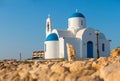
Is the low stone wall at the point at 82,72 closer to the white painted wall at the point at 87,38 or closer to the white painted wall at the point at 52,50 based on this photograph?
the white painted wall at the point at 52,50

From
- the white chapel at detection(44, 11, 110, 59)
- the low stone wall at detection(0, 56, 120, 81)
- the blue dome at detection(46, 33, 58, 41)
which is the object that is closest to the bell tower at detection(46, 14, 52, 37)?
the white chapel at detection(44, 11, 110, 59)

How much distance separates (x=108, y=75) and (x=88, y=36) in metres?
31.7

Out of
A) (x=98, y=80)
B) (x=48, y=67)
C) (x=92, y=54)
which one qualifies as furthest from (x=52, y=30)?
(x=98, y=80)

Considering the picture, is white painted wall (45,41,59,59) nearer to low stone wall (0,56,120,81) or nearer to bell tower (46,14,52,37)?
bell tower (46,14,52,37)

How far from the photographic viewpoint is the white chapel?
3734 centimetres

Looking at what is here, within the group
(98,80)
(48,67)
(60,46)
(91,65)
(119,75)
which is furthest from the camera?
(60,46)

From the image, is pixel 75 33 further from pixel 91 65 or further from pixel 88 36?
pixel 91 65

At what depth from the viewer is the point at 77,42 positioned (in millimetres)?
37844

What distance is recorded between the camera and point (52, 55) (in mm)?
37500

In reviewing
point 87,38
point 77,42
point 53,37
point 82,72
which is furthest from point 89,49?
point 82,72

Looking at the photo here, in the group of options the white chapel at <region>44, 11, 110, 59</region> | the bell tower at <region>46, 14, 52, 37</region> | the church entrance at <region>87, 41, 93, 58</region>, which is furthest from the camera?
Answer: the bell tower at <region>46, 14, 52, 37</region>

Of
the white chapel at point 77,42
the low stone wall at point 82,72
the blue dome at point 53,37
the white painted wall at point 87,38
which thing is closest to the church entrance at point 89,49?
the white chapel at point 77,42

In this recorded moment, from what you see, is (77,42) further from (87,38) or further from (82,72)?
(82,72)

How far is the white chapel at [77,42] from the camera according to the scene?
37344 mm
